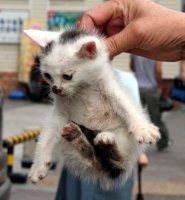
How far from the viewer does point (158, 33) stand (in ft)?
9.73

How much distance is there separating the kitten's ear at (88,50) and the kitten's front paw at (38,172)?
16.9 inches

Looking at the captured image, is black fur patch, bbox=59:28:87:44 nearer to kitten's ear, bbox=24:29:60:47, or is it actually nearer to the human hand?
kitten's ear, bbox=24:29:60:47

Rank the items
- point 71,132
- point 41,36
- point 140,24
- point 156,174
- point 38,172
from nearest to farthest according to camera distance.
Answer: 1. point 71,132
2. point 38,172
3. point 41,36
4. point 140,24
5. point 156,174

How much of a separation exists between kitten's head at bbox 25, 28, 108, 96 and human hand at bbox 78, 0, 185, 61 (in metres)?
0.51

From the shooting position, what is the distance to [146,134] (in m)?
2.07

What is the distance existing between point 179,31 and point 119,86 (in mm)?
913

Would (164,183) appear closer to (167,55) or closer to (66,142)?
(167,55)

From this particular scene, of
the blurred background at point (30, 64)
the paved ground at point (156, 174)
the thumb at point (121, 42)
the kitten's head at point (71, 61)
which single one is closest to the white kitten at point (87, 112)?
the kitten's head at point (71, 61)

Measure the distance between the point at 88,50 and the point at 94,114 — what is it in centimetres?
25

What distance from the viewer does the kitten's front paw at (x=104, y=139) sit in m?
2.05

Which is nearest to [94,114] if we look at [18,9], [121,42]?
[121,42]

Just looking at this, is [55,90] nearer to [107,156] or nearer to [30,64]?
[107,156]

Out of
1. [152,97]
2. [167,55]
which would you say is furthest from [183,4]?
[167,55]

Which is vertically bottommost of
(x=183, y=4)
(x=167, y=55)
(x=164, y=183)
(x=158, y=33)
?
(x=183, y=4)
